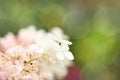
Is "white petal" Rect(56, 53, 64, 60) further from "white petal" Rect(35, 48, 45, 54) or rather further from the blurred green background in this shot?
the blurred green background

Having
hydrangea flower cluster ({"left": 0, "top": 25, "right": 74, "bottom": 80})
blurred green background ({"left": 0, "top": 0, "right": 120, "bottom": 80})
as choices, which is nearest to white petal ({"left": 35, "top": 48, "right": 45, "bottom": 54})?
hydrangea flower cluster ({"left": 0, "top": 25, "right": 74, "bottom": 80})

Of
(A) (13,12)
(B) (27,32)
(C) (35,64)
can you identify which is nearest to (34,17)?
(A) (13,12)

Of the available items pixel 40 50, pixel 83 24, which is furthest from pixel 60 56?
pixel 83 24

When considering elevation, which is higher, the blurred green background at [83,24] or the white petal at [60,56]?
the blurred green background at [83,24]

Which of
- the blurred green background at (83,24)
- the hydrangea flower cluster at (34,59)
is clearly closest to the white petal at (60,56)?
the hydrangea flower cluster at (34,59)

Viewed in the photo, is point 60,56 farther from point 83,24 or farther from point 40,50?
point 83,24

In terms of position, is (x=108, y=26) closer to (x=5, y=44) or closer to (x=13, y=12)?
(x=13, y=12)

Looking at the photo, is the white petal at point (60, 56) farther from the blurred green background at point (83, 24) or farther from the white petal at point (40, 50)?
the blurred green background at point (83, 24)

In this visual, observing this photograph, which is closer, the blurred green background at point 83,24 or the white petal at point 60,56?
the white petal at point 60,56

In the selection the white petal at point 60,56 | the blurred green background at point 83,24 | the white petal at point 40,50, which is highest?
the blurred green background at point 83,24
